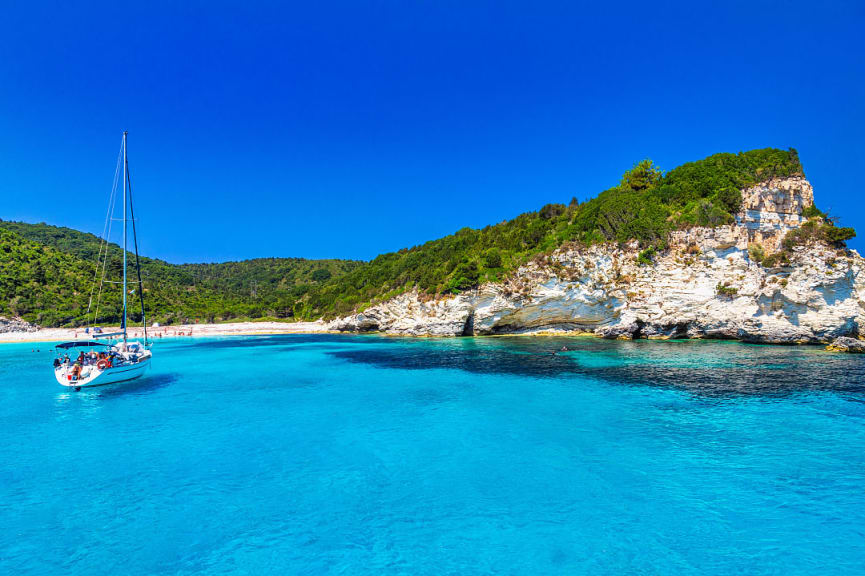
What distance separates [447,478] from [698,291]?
3381cm

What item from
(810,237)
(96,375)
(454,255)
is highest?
(454,255)

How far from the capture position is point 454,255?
5634 centimetres

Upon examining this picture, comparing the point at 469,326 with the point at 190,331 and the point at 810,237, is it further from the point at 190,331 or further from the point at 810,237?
the point at 190,331

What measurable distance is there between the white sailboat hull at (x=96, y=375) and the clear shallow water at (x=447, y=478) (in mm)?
762

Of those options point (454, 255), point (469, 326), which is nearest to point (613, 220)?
point (469, 326)

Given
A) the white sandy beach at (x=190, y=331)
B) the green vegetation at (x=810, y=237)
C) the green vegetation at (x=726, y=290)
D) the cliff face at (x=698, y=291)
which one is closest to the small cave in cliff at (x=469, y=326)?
the cliff face at (x=698, y=291)

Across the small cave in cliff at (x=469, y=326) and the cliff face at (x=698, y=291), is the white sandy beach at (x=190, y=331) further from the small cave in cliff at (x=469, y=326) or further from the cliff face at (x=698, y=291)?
the cliff face at (x=698, y=291)

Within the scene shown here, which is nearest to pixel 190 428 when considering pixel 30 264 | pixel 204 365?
pixel 204 365

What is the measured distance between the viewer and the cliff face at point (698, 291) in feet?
98.4

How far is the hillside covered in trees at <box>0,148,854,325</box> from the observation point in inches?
1468

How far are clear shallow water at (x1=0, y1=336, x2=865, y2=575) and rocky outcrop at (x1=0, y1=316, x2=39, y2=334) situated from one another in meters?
52.0

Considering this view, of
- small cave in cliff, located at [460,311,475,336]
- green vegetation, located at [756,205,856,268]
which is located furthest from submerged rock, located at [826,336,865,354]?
small cave in cliff, located at [460,311,475,336]

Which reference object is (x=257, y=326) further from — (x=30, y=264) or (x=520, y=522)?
(x=520, y=522)

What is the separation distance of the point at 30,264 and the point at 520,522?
95.1 m
